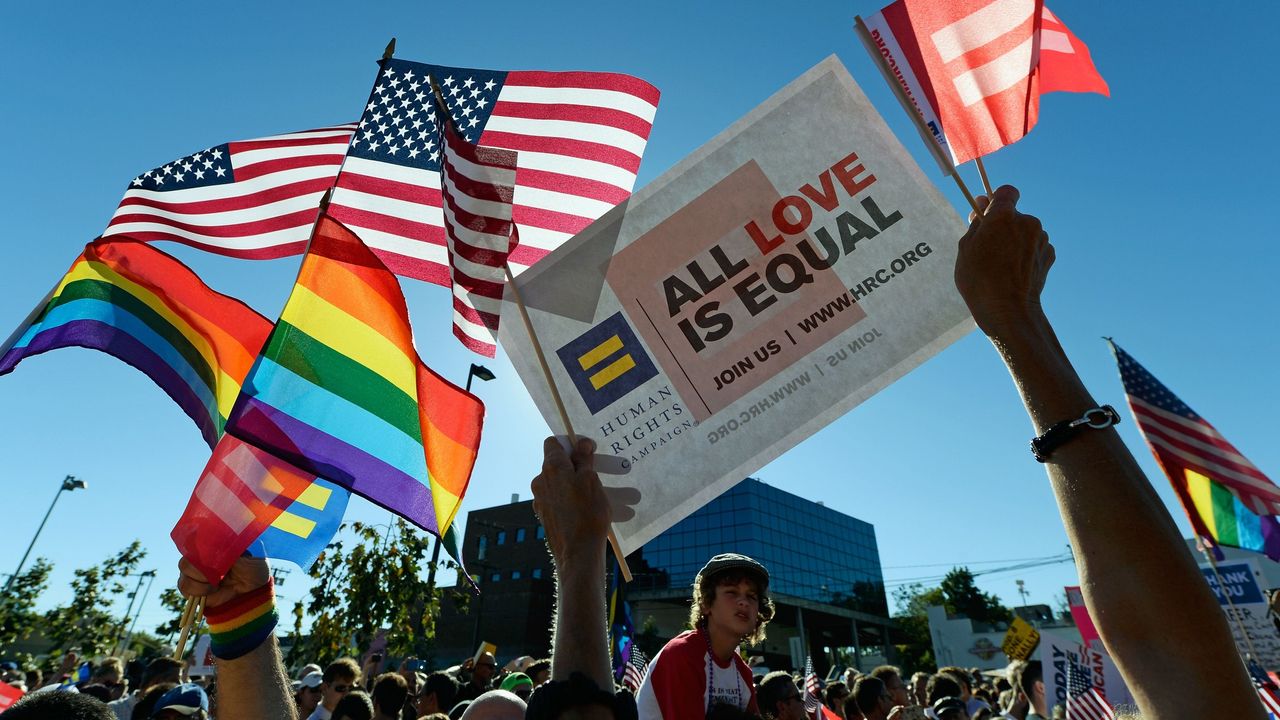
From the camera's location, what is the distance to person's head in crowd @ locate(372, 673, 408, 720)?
537 cm

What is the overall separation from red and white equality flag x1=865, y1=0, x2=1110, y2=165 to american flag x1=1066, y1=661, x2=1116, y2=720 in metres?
5.53

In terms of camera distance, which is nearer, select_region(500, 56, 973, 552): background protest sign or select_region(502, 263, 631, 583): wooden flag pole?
select_region(502, 263, 631, 583): wooden flag pole

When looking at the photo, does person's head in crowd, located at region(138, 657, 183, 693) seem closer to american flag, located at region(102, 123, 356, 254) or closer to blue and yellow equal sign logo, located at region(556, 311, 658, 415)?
american flag, located at region(102, 123, 356, 254)

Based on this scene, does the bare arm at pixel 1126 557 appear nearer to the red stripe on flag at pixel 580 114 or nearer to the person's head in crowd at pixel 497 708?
the person's head in crowd at pixel 497 708

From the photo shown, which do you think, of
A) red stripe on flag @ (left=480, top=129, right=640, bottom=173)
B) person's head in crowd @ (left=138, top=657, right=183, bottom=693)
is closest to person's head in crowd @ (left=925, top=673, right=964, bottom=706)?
red stripe on flag @ (left=480, top=129, right=640, bottom=173)

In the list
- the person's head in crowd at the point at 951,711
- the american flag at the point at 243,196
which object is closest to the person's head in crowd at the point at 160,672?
the american flag at the point at 243,196

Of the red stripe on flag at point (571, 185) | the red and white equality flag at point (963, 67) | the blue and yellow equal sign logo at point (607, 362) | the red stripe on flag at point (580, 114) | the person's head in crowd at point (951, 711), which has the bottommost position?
the person's head in crowd at point (951, 711)

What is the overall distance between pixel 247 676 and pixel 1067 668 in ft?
27.9

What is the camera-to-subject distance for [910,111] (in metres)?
2.42

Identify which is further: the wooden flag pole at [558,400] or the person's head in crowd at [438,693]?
the person's head in crowd at [438,693]

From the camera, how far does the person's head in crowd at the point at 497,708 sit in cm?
264

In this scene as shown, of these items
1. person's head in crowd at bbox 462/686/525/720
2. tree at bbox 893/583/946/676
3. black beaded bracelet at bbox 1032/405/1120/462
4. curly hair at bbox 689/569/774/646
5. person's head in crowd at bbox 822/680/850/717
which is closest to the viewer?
black beaded bracelet at bbox 1032/405/1120/462

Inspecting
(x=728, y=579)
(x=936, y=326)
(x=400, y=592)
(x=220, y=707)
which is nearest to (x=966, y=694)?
(x=728, y=579)

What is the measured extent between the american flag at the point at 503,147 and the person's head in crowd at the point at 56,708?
9.57 ft
